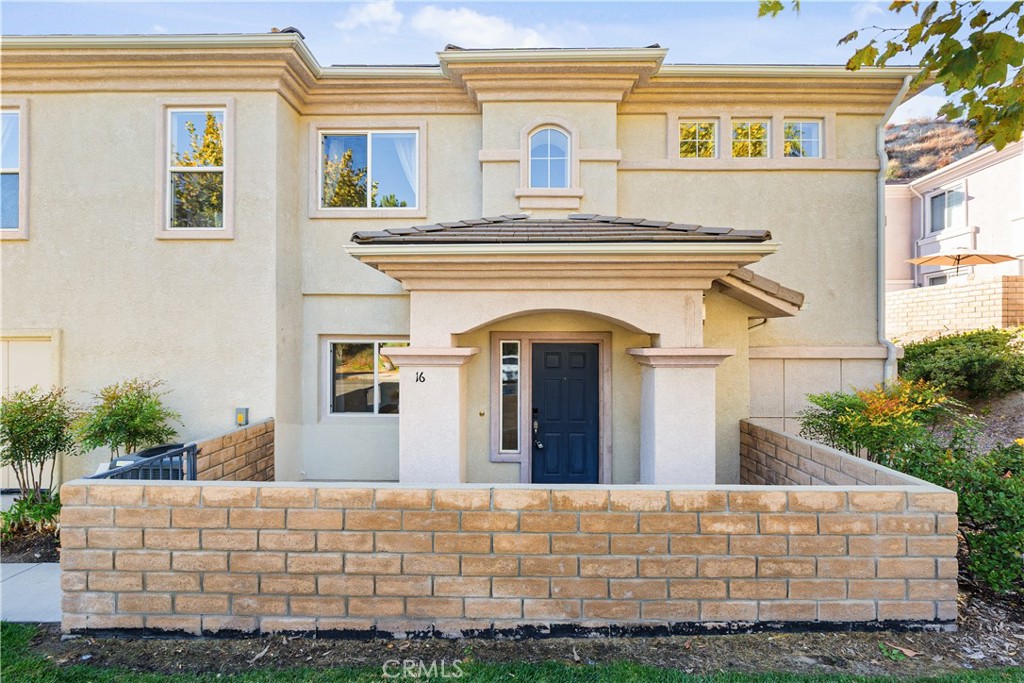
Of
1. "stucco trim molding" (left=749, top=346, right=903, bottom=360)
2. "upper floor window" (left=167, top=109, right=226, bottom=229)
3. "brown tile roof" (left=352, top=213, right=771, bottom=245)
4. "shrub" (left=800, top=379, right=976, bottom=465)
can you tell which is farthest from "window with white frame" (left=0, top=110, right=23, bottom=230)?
"shrub" (left=800, top=379, right=976, bottom=465)

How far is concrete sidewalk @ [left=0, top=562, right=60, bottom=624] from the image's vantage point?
175 inches

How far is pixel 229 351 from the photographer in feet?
24.5

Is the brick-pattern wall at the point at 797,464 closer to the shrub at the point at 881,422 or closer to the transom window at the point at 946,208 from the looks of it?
the shrub at the point at 881,422

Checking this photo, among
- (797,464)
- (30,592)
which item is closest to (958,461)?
(797,464)

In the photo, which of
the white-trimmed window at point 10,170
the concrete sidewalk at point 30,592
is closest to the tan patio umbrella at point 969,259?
the concrete sidewalk at point 30,592

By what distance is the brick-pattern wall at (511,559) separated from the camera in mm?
3941

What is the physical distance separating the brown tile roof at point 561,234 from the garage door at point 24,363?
588 cm

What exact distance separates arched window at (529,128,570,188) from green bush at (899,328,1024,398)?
348 inches

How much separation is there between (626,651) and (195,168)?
8.49 metres

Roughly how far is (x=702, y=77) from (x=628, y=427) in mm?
5722

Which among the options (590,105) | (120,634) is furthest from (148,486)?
(590,105)

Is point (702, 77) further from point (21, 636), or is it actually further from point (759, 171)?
point (21, 636)

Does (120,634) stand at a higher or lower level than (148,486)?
lower

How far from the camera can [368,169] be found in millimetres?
8281
